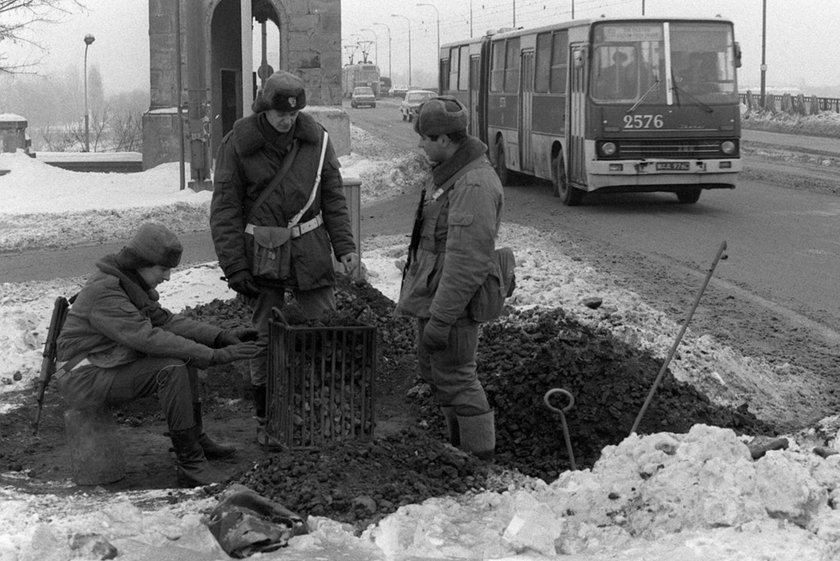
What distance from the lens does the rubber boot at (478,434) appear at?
19.5 ft

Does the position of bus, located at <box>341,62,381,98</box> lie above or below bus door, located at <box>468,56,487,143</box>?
above

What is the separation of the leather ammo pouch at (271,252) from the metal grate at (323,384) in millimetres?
339

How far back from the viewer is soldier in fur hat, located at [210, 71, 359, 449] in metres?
6.21

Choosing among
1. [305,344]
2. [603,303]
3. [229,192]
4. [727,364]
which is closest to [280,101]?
[229,192]

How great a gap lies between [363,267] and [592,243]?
14.5ft

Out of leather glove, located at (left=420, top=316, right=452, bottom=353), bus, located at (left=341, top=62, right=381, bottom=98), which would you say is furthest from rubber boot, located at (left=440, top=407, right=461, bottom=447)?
bus, located at (left=341, top=62, right=381, bottom=98)

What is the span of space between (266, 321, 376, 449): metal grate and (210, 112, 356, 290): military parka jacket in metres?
0.45

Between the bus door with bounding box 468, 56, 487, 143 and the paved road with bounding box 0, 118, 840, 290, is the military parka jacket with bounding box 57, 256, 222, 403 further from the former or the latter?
the bus door with bounding box 468, 56, 487, 143

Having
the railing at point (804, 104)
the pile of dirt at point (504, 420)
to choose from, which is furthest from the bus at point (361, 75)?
the pile of dirt at point (504, 420)

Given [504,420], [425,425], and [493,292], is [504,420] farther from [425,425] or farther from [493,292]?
[493,292]

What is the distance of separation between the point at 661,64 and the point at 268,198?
39.8 feet

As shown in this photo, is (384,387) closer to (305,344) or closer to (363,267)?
(305,344)

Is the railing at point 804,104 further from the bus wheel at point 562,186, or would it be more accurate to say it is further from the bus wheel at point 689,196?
the bus wheel at point 562,186

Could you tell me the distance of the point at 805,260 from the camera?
13.4m
